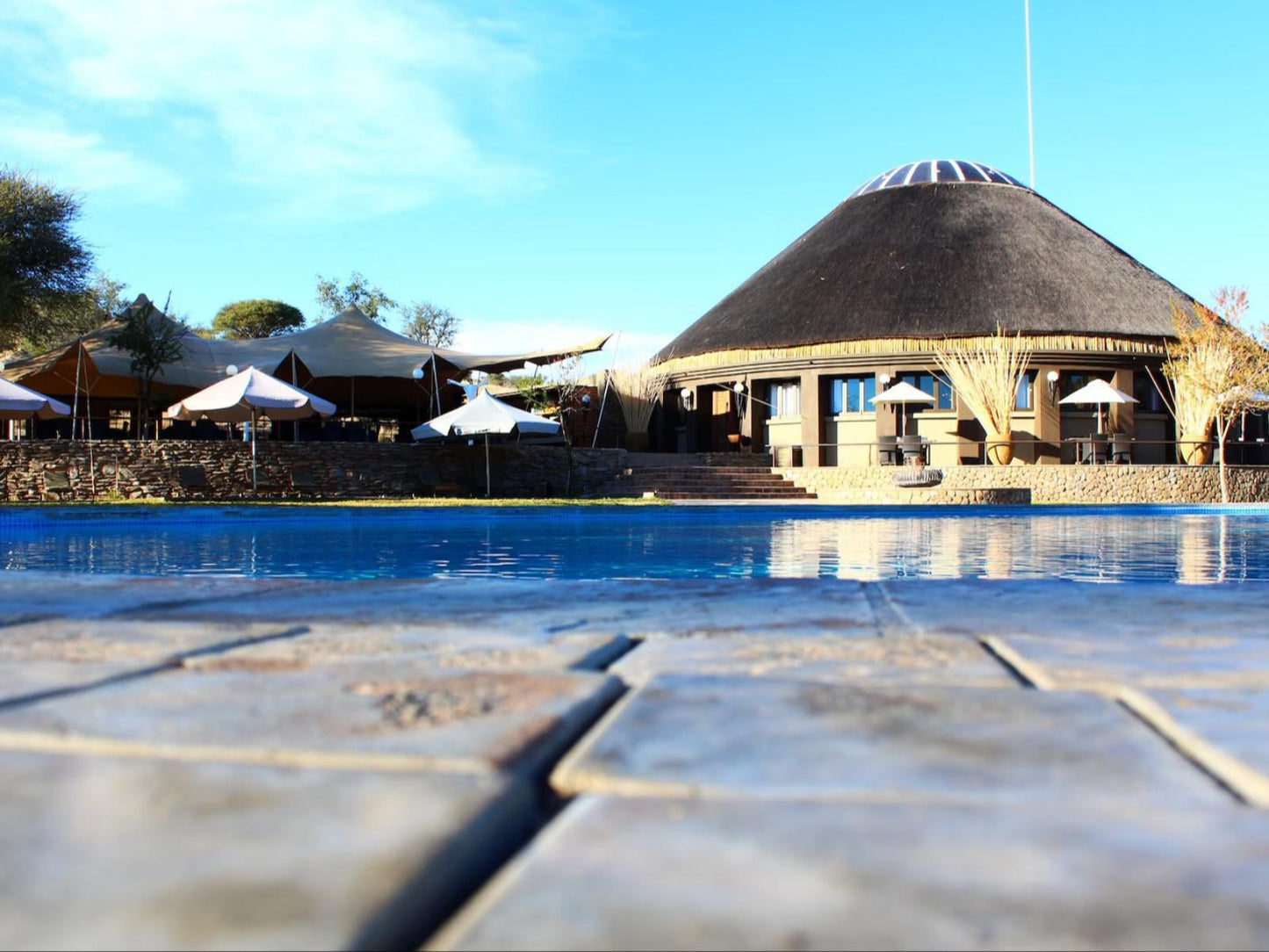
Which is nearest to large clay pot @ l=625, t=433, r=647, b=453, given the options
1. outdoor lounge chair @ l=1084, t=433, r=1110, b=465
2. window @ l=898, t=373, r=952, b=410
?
window @ l=898, t=373, r=952, b=410

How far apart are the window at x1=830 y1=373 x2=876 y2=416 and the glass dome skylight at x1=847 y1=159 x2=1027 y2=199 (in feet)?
25.4

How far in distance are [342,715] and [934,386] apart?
2315cm

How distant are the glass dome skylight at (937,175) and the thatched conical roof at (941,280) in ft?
0.71

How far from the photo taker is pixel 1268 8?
20.8 m

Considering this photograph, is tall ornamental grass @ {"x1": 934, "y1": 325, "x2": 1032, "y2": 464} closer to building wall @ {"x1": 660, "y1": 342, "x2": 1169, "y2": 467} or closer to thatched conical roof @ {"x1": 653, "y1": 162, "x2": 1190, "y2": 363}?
thatched conical roof @ {"x1": 653, "y1": 162, "x2": 1190, "y2": 363}

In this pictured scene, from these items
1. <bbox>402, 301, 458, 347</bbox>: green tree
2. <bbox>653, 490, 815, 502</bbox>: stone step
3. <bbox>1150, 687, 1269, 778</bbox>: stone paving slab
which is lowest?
<bbox>1150, 687, 1269, 778</bbox>: stone paving slab

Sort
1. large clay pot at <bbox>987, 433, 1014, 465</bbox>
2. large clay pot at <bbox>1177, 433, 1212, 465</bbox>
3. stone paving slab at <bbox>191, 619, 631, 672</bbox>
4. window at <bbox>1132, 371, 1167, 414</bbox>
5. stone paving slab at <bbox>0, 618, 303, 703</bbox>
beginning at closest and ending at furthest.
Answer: stone paving slab at <bbox>0, 618, 303, 703</bbox>
stone paving slab at <bbox>191, 619, 631, 672</bbox>
large clay pot at <bbox>987, 433, 1014, 465</bbox>
large clay pot at <bbox>1177, 433, 1212, 465</bbox>
window at <bbox>1132, 371, 1167, 414</bbox>

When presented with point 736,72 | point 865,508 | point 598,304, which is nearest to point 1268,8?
point 736,72

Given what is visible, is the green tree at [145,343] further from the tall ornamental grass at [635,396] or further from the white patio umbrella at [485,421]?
the tall ornamental grass at [635,396]

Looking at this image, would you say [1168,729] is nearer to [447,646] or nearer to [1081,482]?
[447,646]

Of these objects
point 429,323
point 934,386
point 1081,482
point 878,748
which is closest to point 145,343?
point 934,386

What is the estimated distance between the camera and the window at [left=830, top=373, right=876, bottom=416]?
23734 millimetres

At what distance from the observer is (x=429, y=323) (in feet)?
146

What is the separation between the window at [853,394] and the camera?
934 inches
